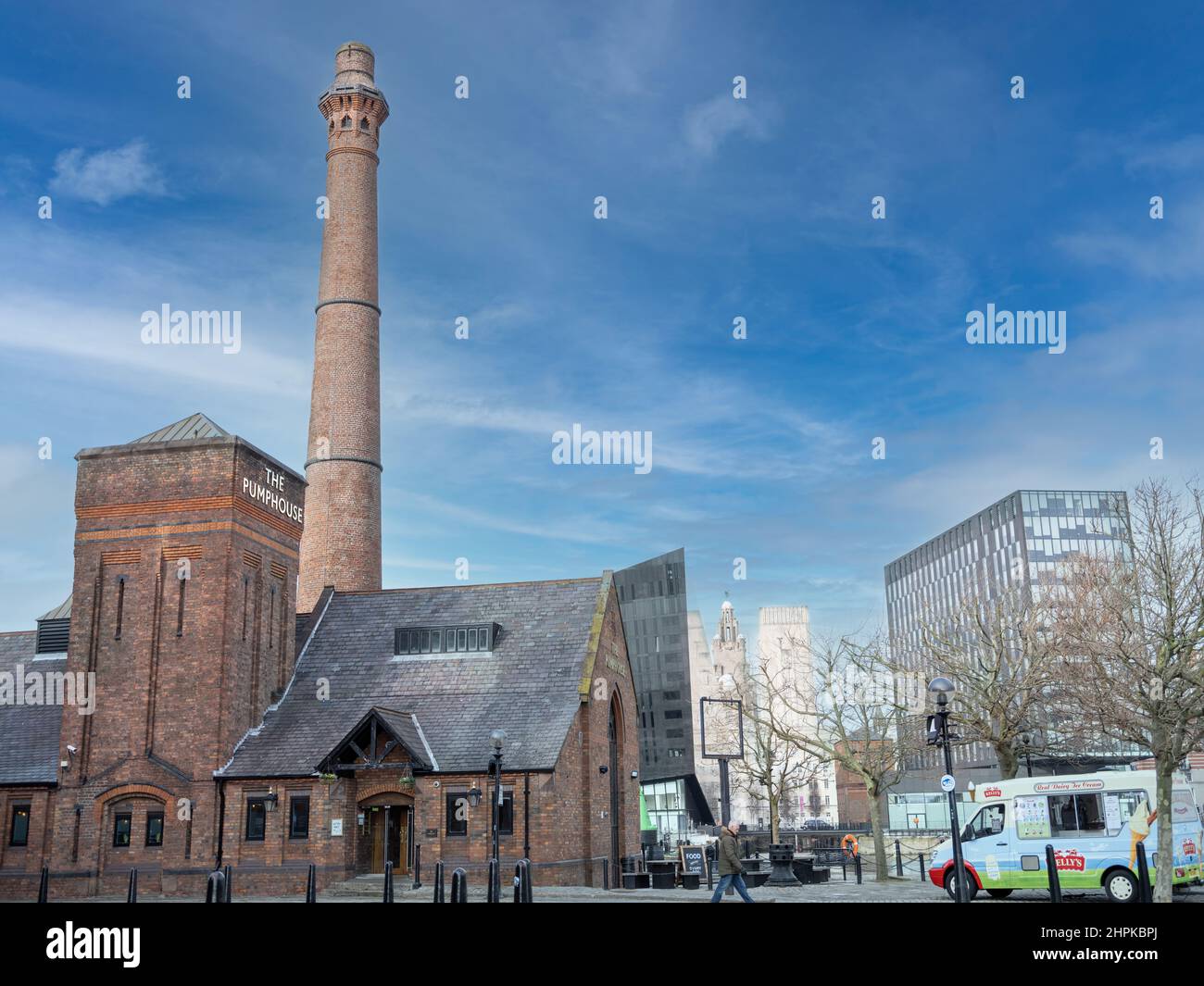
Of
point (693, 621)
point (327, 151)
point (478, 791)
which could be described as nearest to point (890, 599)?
point (693, 621)

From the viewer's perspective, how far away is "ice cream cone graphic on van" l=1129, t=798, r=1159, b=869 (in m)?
22.1

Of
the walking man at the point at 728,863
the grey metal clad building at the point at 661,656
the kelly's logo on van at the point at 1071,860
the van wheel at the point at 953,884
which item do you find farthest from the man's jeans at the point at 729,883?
the grey metal clad building at the point at 661,656

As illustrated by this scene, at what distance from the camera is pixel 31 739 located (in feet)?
115

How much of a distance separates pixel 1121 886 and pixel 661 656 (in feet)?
192

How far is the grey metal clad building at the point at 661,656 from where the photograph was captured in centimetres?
7569

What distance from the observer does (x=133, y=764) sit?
1273 inches

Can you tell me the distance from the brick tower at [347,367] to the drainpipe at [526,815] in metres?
15.4

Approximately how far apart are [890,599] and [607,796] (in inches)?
4625

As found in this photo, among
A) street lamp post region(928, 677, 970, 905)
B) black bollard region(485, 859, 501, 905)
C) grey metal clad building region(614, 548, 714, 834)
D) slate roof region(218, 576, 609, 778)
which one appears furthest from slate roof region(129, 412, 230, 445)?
grey metal clad building region(614, 548, 714, 834)

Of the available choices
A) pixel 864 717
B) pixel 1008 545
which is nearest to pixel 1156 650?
pixel 864 717

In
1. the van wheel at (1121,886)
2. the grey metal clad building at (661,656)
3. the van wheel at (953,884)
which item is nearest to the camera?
the van wheel at (1121,886)

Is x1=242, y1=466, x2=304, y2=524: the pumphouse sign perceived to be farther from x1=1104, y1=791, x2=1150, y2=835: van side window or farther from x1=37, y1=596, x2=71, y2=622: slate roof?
x1=1104, y1=791, x2=1150, y2=835: van side window

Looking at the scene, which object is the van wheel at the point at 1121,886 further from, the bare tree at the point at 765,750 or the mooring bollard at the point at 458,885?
the mooring bollard at the point at 458,885
